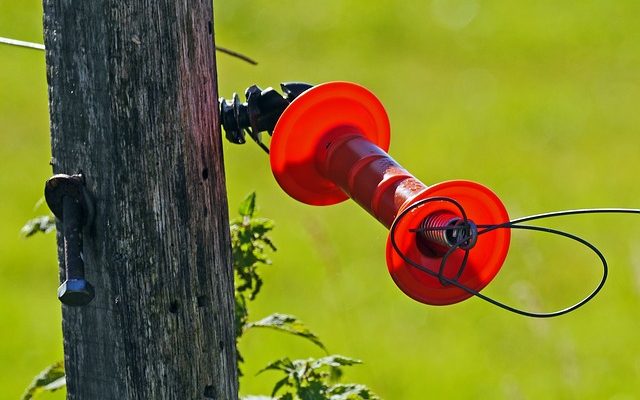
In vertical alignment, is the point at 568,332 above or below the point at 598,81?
below

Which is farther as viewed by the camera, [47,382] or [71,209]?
[47,382]

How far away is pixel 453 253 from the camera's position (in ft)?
8.19

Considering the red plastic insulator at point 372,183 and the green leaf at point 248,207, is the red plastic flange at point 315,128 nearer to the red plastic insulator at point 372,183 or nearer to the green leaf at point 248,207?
the red plastic insulator at point 372,183

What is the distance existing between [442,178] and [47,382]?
6937mm

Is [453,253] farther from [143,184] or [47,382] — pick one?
[47,382]

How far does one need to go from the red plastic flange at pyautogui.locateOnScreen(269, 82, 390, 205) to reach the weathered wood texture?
0.15 meters

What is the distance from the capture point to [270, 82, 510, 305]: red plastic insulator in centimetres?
244

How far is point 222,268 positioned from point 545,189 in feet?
24.3

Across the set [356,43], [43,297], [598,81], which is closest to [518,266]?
[43,297]

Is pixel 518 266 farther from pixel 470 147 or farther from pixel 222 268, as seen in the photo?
pixel 222 268

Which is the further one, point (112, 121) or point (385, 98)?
point (385, 98)

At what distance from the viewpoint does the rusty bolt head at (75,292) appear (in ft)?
8.20

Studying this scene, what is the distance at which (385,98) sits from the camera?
11984 millimetres

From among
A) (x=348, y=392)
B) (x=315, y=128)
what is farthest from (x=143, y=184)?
(x=348, y=392)
